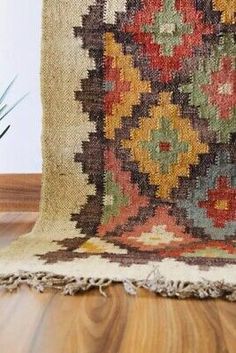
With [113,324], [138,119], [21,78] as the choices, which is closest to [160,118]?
[138,119]

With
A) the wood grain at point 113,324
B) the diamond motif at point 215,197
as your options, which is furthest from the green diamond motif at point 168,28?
the wood grain at point 113,324

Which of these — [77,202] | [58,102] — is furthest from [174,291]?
[58,102]

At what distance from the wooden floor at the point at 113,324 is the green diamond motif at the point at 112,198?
40 cm

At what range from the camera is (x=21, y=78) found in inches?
57.9

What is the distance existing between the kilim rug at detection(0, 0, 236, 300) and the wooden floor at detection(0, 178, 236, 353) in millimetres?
375

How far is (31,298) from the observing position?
851 millimetres

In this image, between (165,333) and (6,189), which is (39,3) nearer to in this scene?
(6,189)

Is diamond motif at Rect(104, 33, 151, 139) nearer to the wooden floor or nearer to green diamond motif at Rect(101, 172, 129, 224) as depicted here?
green diamond motif at Rect(101, 172, 129, 224)

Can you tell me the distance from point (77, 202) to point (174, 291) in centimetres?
50

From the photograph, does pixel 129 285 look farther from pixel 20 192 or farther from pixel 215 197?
pixel 20 192

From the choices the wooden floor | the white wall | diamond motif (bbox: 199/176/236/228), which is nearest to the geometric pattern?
diamond motif (bbox: 199/176/236/228)

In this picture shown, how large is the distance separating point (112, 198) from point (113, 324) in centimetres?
55

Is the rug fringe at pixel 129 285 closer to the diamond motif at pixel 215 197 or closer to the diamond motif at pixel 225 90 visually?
the diamond motif at pixel 215 197

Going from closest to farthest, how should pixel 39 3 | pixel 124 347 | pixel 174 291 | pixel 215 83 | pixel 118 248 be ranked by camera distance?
pixel 124 347 → pixel 174 291 → pixel 118 248 → pixel 215 83 → pixel 39 3
